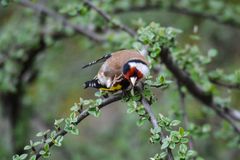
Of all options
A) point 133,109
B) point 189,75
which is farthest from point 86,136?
point 133,109

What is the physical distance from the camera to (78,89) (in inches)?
225

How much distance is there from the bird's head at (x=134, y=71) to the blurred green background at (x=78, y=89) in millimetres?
1643

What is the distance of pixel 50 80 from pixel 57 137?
255 cm

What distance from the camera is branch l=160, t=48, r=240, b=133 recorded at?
105 inches

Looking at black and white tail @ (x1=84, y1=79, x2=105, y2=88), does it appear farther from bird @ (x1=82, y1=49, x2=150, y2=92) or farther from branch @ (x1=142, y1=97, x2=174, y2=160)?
branch @ (x1=142, y1=97, x2=174, y2=160)

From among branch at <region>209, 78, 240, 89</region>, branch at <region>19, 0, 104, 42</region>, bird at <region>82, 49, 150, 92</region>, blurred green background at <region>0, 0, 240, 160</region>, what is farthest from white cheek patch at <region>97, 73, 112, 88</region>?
blurred green background at <region>0, 0, 240, 160</region>

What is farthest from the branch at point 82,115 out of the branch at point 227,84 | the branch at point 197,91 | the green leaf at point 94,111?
the branch at point 227,84

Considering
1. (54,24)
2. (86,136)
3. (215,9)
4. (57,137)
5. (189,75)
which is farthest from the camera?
(86,136)

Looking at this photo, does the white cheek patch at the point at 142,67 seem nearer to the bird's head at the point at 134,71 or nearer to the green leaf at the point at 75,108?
the bird's head at the point at 134,71

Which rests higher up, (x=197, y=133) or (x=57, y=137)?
(x=57, y=137)

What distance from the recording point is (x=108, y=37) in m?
3.22

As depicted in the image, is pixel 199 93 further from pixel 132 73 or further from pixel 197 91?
pixel 132 73

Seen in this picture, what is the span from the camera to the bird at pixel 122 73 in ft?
6.57

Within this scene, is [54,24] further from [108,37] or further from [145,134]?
[145,134]
